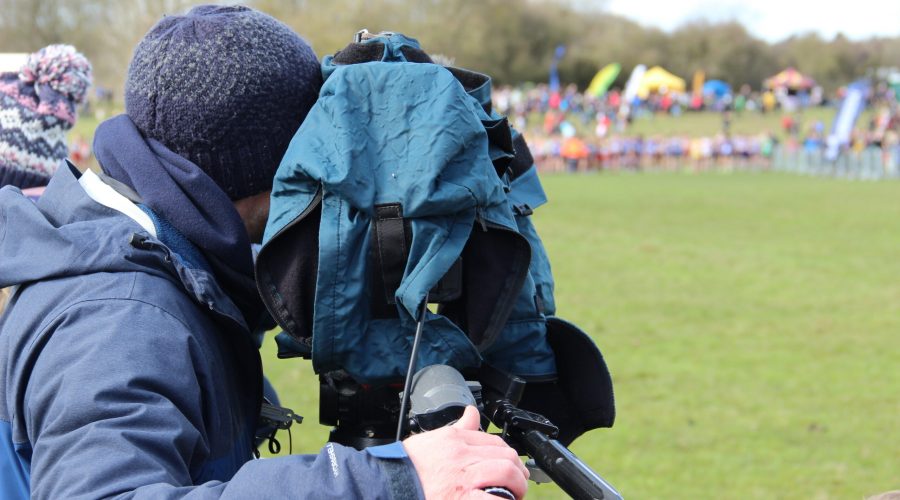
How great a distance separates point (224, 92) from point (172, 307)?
447mm

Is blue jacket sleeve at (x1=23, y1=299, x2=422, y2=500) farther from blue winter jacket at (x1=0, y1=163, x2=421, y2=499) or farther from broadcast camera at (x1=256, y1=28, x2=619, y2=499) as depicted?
broadcast camera at (x1=256, y1=28, x2=619, y2=499)

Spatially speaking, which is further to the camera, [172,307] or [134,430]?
[172,307]

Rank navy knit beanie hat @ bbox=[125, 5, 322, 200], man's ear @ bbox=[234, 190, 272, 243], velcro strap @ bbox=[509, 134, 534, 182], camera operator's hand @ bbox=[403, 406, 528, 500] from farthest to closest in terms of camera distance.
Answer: velcro strap @ bbox=[509, 134, 534, 182], man's ear @ bbox=[234, 190, 272, 243], navy knit beanie hat @ bbox=[125, 5, 322, 200], camera operator's hand @ bbox=[403, 406, 528, 500]

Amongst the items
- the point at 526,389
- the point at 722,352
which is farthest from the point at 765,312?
the point at 526,389

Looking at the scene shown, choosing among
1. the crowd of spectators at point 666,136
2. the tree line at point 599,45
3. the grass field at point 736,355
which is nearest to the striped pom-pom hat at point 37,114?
the grass field at point 736,355

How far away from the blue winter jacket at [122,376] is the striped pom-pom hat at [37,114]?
185 cm

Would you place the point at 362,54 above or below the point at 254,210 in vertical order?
above

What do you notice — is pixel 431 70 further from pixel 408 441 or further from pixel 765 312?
pixel 765 312

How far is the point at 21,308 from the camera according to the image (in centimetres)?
167

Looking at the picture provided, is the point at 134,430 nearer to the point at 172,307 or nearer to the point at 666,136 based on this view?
the point at 172,307

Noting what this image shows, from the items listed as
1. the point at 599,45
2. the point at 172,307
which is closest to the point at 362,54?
the point at 172,307

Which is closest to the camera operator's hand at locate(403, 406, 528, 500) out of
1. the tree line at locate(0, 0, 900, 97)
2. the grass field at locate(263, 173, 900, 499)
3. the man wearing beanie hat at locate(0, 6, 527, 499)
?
the man wearing beanie hat at locate(0, 6, 527, 499)

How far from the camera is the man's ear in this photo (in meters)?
2.04

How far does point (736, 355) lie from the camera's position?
9.53 m
